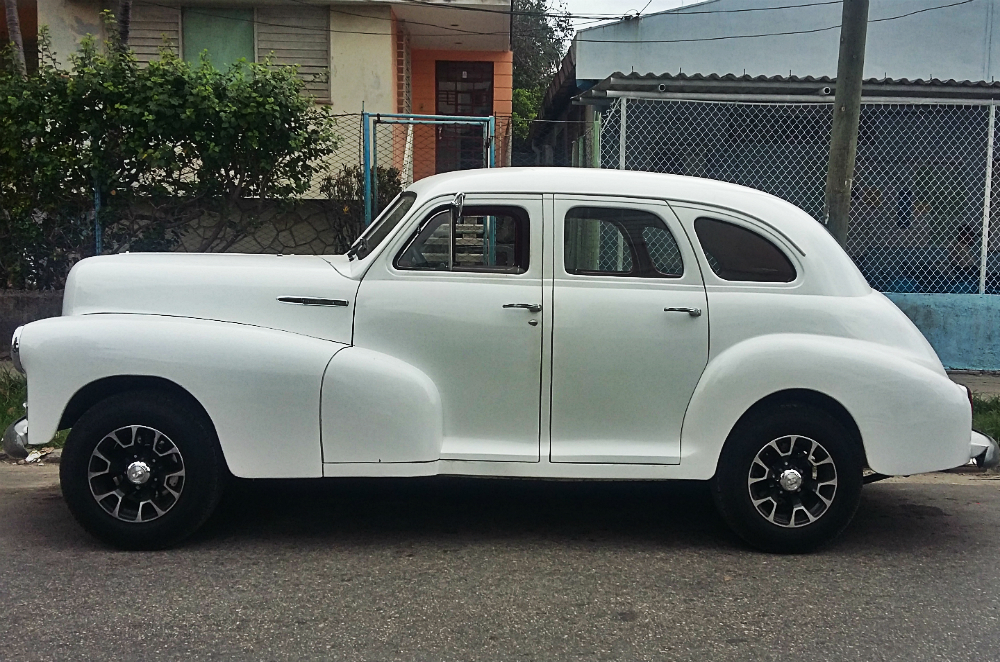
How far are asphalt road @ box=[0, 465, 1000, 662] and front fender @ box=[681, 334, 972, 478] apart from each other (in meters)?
0.55

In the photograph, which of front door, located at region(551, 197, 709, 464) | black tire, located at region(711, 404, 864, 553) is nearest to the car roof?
front door, located at region(551, 197, 709, 464)

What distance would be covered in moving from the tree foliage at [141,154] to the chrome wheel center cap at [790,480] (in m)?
5.76

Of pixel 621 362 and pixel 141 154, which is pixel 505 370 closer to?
pixel 621 362

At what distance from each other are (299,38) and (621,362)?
11887mm

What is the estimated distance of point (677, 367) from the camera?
497 cm

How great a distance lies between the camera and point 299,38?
15.2 meters

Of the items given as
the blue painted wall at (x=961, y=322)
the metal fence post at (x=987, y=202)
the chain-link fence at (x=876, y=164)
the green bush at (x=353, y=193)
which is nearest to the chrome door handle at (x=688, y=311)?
the chain-link fence at (x=876, y=164)

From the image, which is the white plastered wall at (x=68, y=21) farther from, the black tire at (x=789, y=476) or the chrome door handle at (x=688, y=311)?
the black tire at (x=789, y=476)

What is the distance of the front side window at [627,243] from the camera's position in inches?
201

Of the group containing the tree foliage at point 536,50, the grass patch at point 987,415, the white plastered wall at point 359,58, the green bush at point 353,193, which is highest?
the tree foliage at point 536,50

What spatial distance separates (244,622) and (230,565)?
74cm

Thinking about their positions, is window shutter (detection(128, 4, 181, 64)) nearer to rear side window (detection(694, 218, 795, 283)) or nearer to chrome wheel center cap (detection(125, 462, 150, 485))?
chrome wheel center cap (detection(125, 462, 150, 485))

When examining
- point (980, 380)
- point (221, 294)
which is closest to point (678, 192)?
point (221, 294)

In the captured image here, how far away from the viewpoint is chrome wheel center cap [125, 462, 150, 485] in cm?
473
